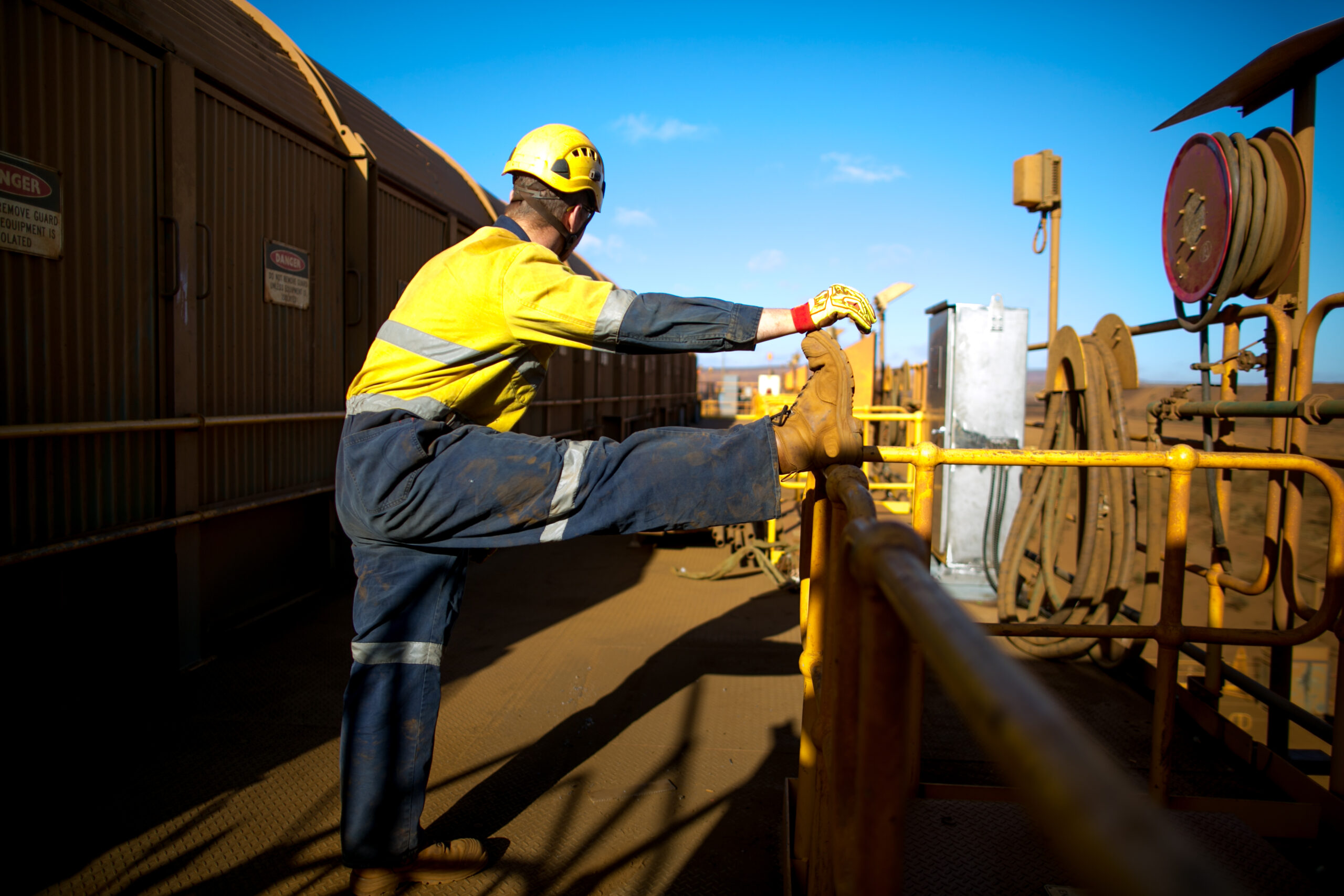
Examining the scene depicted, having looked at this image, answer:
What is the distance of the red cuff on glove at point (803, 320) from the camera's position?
1827 mm

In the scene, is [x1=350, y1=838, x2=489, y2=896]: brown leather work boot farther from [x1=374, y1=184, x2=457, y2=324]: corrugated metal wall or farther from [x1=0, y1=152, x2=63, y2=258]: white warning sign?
[x1=374, y1=184, x2=457, y2=324]: corrugated metal wall

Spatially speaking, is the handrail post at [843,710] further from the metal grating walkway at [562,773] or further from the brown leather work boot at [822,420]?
the metal grating walkway at [562,773]

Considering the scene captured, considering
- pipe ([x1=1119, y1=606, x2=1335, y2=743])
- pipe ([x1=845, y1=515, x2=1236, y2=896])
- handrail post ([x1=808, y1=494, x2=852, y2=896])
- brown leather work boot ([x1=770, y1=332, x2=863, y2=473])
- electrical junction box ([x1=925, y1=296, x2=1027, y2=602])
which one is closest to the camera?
pipe ([x1=845, y1=515, x2=1236, y2=896])

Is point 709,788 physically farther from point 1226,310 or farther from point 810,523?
point 1226,310

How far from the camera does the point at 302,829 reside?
7.52 feet

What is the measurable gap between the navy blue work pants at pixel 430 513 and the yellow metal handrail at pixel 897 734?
332 millimetres

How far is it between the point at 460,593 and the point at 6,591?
7.23ft

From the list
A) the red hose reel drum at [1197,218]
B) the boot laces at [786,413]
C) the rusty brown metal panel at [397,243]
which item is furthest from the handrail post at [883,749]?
the rusty brown metal panel at [397,243]

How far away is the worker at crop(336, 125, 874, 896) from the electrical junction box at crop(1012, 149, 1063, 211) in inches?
168

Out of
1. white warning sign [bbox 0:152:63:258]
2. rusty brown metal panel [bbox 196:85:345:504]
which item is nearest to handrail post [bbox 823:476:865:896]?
white warning sign [bbox 0:152:63:258]

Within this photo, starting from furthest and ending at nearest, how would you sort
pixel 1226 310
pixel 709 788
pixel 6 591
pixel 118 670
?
pixel 1226 310 < pixel 118 670 < pixel 6 591 < pixel 709 788

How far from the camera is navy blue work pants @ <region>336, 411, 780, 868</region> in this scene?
5.98ft

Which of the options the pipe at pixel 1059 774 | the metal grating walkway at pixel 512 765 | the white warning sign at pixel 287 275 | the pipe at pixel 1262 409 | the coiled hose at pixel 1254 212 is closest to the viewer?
the pipe at pixel 1059 774

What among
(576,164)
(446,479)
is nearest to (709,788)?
(446,479)
